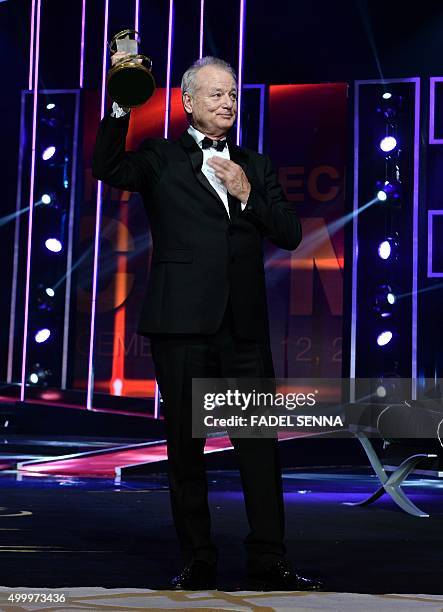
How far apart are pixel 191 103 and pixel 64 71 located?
784cm

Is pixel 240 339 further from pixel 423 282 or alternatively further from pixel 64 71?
pixel 64 71

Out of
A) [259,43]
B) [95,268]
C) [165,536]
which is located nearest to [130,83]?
[165,536]

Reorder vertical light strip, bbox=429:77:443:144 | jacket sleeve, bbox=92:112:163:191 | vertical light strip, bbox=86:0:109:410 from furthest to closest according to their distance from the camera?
vertical light strip, bbox=86:0:109:410, vertical light strip, bbox=429:77:443:144, jacket sleeve, bbox=92:112:163:191

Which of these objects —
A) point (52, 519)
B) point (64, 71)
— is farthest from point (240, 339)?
point (64, 71)

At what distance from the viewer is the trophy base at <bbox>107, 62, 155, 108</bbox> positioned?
256cm

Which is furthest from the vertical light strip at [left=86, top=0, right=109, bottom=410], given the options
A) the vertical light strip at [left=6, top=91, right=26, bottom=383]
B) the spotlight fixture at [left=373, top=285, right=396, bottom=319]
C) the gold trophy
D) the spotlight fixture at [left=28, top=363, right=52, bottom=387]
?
the gold trophy

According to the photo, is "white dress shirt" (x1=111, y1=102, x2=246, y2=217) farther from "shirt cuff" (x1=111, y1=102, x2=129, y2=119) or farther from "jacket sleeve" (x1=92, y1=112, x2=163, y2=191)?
"shirt cuff" (x1=111, y1=102, x2=129, y2=119)

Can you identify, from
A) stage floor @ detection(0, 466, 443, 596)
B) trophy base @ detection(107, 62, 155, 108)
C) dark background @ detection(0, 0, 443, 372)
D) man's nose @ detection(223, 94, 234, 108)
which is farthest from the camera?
dark background @ detection(0, 0, 443, 372)

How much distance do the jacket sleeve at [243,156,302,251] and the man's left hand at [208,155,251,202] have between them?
5 cm

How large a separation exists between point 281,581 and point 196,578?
20cm

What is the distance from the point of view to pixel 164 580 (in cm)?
282

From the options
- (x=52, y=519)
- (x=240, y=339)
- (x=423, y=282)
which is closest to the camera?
(x=240, y=339)

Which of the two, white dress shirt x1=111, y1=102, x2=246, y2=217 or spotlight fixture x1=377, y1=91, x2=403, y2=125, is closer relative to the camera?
white dress shirt x1=111, y1=102, x2=246, y2=217

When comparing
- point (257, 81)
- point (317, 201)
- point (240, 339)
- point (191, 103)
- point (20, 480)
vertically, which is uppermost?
point (257, 81)
